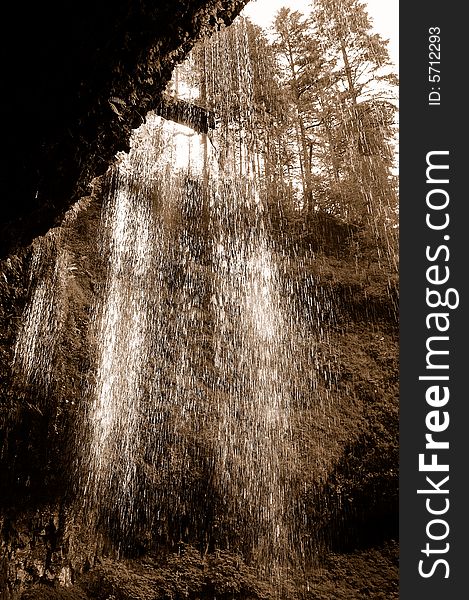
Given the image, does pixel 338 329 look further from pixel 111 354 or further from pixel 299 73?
pixel 299 73

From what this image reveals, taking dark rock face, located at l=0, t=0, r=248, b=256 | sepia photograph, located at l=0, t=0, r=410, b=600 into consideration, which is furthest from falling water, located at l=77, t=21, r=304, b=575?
dark rock face, located at l=0, t=0, r=248, b=256

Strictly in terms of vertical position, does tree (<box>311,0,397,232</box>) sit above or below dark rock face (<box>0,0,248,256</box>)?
above

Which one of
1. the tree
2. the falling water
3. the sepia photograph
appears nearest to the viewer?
the sepia photograph

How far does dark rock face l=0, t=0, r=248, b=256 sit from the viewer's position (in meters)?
2.41

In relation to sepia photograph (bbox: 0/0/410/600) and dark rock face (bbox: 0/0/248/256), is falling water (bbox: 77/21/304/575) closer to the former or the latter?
sepia photograph (bbox: 0/0/410/600)

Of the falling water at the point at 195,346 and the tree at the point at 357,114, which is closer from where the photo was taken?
the falling water at the point at 195,346

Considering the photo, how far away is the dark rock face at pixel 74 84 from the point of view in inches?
95.0

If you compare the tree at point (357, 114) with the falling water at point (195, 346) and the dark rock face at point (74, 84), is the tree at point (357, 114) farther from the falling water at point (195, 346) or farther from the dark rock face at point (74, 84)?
the dark rock face at point (74, 84)

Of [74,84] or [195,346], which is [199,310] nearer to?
[195,346]

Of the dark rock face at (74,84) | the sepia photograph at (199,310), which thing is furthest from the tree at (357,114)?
the dark rock face at (74,84)

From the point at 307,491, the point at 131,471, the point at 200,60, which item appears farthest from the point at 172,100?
the point at 307,491

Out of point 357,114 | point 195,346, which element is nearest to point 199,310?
point 195,346

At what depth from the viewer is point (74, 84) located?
2723 mm

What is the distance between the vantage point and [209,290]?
11.6 metres
